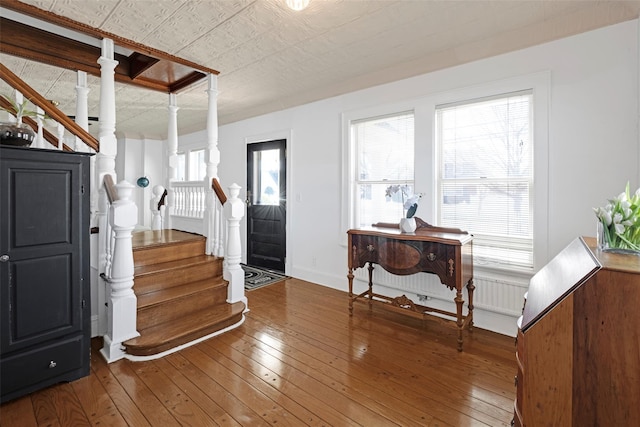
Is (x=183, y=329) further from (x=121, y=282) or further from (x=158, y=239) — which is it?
(x=158, y=239)

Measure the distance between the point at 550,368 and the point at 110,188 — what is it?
3.06m

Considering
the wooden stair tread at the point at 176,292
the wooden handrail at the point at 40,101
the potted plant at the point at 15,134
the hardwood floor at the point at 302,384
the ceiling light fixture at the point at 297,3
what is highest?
the ceiling light fixture at the point at 297,3

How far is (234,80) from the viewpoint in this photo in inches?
151

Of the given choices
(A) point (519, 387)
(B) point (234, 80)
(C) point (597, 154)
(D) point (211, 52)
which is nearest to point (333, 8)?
(D) point (211, 52)

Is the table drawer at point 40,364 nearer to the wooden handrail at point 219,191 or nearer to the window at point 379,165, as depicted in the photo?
the wooden handrail at point 219,191

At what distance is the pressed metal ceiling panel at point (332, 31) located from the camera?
231cm

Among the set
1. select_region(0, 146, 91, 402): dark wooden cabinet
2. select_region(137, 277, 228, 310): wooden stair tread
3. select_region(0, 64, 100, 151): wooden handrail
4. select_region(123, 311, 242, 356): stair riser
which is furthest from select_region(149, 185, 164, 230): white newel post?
select_region(0, 146, 91, 402): dark wooden cabinet

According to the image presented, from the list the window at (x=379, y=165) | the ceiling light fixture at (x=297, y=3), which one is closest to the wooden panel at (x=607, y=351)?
the ceiling light fixture at (x=297, y=3)

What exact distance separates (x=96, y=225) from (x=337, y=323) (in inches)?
95.9

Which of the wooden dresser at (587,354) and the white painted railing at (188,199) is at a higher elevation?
the white painted railing at (188,199)

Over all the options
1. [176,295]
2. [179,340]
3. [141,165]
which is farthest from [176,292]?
[141,165]

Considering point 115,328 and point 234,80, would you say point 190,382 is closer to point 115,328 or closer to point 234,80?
point 115,328

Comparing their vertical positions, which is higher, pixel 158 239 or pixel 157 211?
pixel 157 211

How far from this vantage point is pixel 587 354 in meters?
1.07
